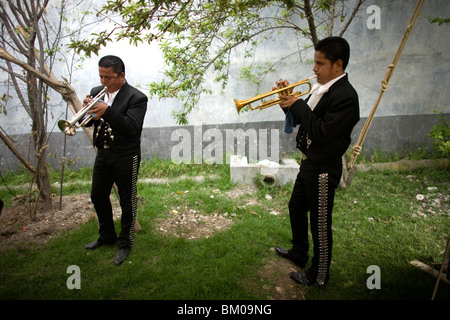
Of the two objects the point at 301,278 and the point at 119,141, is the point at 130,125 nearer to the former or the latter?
the point at 119,141

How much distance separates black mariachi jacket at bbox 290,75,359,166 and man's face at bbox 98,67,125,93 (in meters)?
1.88

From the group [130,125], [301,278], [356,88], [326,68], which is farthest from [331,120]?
[356,88]

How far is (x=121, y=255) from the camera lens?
10.5ft

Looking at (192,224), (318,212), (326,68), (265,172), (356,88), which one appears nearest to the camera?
(326,68)

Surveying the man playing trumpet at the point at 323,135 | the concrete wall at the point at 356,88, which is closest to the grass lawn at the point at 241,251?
the man playing trumpet at the point at 323,135

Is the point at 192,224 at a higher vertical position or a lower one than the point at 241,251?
higher

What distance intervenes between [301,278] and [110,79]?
288cm

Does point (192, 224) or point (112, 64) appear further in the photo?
point (192, 224)

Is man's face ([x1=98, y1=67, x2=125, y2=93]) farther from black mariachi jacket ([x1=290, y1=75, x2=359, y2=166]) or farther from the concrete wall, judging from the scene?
the concrete wall

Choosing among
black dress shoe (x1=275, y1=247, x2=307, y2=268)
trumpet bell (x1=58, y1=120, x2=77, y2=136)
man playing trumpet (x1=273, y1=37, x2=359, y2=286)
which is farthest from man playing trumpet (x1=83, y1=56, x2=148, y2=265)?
black dress shoe (x1=275, y1=247, x2=307, y2=268)

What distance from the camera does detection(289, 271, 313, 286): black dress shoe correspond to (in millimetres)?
2777

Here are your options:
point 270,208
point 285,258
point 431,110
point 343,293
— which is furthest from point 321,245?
point 431,110

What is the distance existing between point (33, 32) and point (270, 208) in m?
4.27
